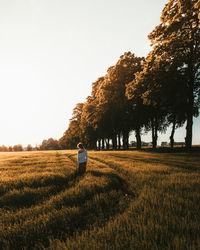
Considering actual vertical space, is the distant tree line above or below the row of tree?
above

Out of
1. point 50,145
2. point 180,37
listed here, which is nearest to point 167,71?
point 180,37

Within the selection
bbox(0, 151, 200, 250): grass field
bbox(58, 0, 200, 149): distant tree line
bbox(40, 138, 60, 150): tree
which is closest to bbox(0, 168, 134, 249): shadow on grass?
bbox(0, 151, 200, 250): grass field


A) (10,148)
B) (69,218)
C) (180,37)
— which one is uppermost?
(180,37)

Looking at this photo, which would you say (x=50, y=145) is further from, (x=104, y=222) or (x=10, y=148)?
(x=104, y=222)

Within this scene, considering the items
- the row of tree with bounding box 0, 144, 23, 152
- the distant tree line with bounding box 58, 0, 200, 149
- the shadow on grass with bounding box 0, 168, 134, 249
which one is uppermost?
the distant tree line with bounding box 58, 0, 200, 149

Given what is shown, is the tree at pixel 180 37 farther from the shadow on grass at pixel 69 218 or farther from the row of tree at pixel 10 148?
the row of tree at pixel 10 148

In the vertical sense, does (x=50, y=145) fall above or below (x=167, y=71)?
below

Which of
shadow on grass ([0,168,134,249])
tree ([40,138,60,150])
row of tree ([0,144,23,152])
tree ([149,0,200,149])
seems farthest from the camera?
tree ([40,138,60,150])

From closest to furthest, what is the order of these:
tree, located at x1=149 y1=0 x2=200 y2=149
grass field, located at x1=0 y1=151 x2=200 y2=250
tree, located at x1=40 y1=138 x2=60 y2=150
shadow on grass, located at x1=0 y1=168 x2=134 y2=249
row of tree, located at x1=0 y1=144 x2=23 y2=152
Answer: grass field, located at x1=0 y1=151 x2=200 y2=250, shadow on grass, located at x1=0 y1=168 x2=134 y2=249, tree, located at x1=149 y1=0 x2=200 y2=149, row of tree, located at x1=0 y1=144 x2=23 y2=152, tree, located at x1=40 y1=138 x2=60 y2=150

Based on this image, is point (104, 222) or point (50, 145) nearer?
point (104, 222)

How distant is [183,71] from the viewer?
16.1 meters

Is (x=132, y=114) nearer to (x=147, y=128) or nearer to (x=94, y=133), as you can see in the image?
(x=147, y=128)

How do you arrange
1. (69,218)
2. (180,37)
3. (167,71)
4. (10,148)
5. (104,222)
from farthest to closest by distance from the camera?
1. (10,148)
2. (167,71)
3. (180,37)
4. (69,218)
5. (104,222)

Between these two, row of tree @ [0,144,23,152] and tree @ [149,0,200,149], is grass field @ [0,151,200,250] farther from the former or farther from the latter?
row of tree @ [0,144,23,152]
